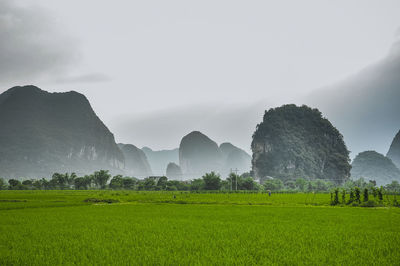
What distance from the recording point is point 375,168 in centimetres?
12656

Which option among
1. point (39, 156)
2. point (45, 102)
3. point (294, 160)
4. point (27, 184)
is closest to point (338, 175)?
point (294, 160)

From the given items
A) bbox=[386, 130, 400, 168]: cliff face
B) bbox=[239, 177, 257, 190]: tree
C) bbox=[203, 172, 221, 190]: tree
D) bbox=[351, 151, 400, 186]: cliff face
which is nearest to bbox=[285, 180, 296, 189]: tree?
bbox=[239, 177, 257, 190]: tree

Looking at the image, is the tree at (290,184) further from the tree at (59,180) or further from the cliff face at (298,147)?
the tree at (59,180)

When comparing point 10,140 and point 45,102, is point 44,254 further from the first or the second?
point 45,102

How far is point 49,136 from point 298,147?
394 ft

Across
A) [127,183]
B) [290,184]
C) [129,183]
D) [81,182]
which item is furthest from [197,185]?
[290,184]

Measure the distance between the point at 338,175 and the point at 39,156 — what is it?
125 metres

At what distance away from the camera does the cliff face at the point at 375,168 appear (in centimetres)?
12206

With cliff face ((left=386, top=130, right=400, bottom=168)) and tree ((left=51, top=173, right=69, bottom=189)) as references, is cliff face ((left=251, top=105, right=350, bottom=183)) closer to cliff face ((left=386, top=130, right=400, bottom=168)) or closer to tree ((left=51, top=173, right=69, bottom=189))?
tree ((left=51, top=173, right=69, bottom=189))

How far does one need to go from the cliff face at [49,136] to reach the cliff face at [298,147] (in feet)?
317

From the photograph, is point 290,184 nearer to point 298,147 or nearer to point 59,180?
point 298,147

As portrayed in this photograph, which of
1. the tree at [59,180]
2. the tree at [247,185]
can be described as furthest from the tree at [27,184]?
the tree at [247,185]

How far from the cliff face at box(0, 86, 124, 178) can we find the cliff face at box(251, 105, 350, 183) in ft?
317

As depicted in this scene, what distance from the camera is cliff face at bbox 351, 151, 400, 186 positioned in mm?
122062
